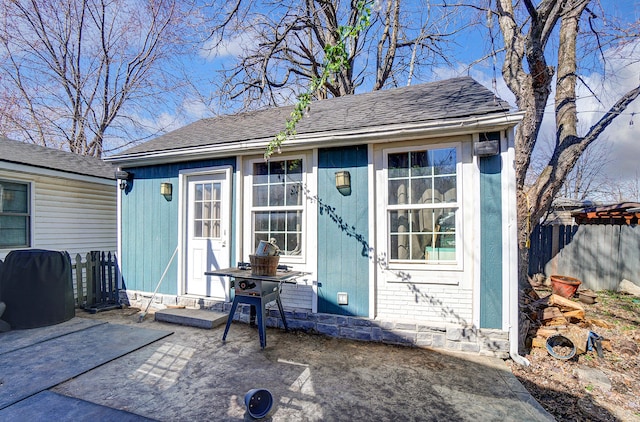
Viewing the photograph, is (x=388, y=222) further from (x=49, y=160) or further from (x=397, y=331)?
(x=49, y=160)

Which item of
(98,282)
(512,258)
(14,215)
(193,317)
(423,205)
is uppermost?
(423,205)

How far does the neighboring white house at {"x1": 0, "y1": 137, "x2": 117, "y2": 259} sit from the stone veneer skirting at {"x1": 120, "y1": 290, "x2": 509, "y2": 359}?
4.28 m

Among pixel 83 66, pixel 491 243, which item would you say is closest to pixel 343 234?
pixel 491 243

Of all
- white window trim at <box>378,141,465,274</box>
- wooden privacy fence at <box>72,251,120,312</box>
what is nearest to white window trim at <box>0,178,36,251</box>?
wooden privacy fence at <box>72,251,120,312</box>

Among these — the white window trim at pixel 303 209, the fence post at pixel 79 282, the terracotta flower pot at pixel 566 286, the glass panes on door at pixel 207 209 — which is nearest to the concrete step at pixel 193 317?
the white window trim at pixel 303 209

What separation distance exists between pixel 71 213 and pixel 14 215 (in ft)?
2.98

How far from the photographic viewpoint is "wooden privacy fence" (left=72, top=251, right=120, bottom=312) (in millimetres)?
5206

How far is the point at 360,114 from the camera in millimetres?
4551

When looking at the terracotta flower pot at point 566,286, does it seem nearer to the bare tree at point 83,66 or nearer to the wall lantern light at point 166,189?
the wall lantern light at point 166,189

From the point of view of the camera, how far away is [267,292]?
372cm

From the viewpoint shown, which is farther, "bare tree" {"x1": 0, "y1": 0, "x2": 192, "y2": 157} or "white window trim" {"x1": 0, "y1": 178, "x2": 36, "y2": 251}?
"bare tree" {"x1": 0, "y1": 0, "x2": 192, "y2": 157}

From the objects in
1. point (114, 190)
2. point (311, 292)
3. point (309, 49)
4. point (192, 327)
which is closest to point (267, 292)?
point (311, 292)

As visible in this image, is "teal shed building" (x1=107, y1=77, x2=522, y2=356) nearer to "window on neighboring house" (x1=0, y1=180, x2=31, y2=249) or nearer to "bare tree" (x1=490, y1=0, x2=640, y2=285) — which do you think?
"bare tree" (x1=490, y1=0, x2=640, y2=285)

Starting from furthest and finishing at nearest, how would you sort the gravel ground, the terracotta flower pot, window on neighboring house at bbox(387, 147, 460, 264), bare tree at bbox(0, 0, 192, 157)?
bare tree at bbox(0, 0, 192, 157) < the terracotta flower pot < window on neighboring house at bbox(387, 147, 460, 264) < the gravel ground
